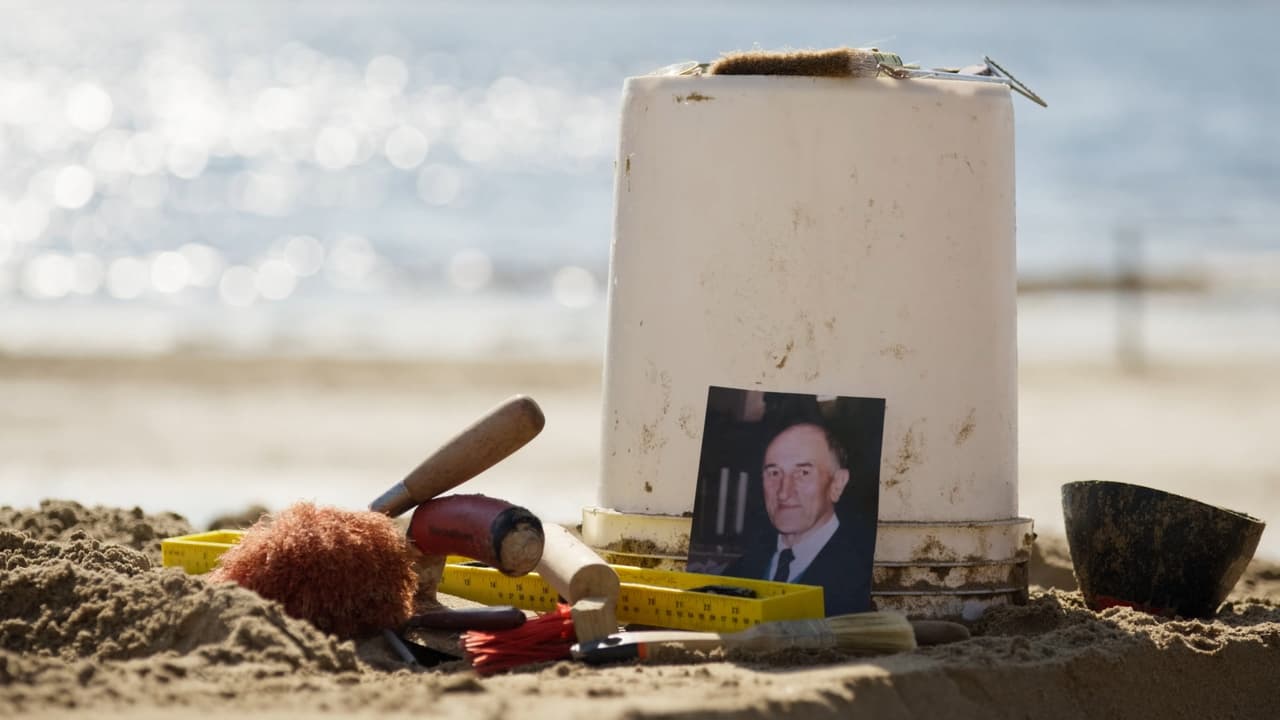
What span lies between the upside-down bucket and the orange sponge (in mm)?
658

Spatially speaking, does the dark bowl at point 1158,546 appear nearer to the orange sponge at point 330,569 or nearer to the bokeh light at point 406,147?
the orange sponge at point 330,569

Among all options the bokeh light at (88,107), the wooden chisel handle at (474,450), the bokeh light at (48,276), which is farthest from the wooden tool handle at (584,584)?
the bokeh light at (88,107)

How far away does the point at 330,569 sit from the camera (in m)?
3.52

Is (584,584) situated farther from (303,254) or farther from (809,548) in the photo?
(303,254)

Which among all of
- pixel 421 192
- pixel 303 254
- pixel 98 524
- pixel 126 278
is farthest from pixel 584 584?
pixel 421 192

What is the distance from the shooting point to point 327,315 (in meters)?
16.8

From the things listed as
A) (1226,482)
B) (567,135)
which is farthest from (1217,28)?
(1226,482)

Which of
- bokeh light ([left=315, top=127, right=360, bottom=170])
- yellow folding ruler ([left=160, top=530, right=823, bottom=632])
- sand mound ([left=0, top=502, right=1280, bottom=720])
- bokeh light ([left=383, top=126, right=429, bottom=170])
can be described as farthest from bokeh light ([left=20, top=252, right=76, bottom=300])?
sand mound ([left=0, top=502, right=1280, bottom=720])

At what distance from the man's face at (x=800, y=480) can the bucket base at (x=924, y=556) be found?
0.53ft

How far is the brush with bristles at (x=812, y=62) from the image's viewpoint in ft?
12.7

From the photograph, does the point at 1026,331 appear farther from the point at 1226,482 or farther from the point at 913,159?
the point at 913,159

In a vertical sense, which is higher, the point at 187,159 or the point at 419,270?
the point at 187,159

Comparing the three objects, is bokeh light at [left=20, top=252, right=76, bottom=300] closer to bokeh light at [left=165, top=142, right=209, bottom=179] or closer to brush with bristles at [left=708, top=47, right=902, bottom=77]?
bokeh light at [left=165, top=142, right=209, bottom=179]

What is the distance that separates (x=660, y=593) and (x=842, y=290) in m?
0.85
